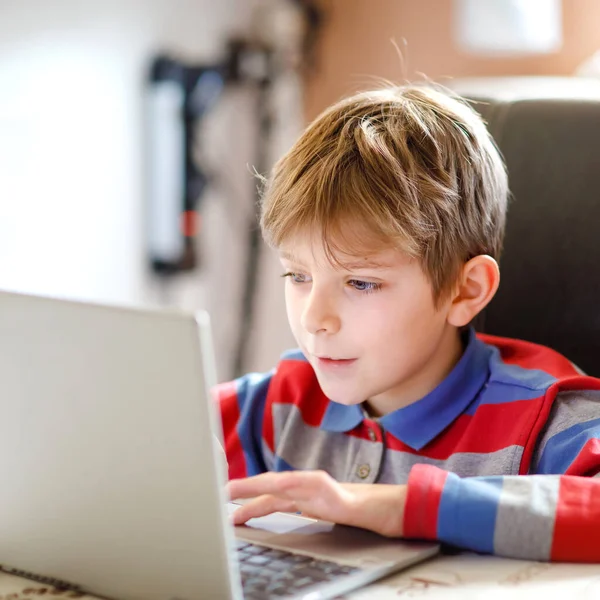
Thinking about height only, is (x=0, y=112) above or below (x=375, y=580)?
above

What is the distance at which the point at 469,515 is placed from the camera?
787mm

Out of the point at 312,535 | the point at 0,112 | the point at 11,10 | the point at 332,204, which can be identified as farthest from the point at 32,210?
the point at 312,535

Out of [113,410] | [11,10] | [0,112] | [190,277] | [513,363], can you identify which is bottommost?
[190,277]

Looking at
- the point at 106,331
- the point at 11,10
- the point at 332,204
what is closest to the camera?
the point at 106,331

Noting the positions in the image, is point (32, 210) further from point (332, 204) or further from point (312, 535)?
point (312, 535)

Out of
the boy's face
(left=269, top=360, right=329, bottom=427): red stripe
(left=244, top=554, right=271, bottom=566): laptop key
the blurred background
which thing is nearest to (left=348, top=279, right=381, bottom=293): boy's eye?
the boy's face

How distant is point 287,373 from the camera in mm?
1215

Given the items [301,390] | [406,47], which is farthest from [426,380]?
[406,47]

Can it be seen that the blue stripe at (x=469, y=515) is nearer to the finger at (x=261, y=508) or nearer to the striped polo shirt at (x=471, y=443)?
the striped polo shirt at (x=471, y=443)

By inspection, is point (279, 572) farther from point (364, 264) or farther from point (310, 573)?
point (364, 264)

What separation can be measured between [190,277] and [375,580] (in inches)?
76.4

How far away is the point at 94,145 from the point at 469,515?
5.88ft

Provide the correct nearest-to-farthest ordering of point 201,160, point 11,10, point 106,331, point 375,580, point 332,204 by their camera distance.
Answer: point 106,331 → point 375,580 → point 332,204 → point 11,10 → point 201,160

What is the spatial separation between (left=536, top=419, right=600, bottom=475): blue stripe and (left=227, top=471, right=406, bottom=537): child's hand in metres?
0.22
